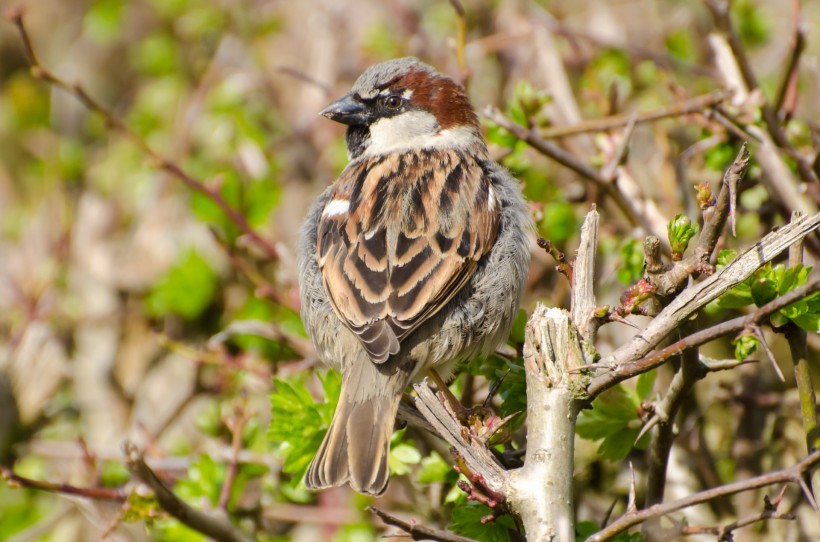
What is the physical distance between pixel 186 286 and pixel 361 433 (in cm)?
191

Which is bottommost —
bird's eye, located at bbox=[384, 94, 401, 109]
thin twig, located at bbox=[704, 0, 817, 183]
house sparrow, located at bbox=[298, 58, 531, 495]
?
house sparrow, located at bbox=[298, 58, 531, 495]

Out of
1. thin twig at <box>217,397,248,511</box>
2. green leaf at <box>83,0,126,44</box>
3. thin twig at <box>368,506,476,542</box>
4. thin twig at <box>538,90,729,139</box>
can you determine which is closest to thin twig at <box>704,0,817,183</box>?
thin twig at <box>538,90,729,139</box>

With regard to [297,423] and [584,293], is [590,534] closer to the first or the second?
[584,293]

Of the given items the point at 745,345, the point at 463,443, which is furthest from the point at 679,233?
the point at 463,443

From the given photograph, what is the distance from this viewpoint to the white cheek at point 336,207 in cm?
262

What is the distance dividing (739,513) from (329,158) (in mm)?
2211

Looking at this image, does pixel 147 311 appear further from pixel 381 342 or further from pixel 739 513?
pixel 739 513

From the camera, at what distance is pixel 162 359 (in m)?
4.00

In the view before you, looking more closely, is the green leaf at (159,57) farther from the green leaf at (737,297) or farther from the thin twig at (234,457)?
the green leaf at (737,297)

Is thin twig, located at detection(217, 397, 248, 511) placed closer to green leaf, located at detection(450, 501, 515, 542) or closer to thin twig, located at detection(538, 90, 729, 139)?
green leaf, located at detection(450, 501, 515, 542)

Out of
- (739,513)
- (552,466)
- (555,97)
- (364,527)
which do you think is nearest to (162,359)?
(364,527)

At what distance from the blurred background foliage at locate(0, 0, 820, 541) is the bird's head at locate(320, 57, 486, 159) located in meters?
0.11

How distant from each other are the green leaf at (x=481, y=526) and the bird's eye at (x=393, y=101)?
150 centimetres

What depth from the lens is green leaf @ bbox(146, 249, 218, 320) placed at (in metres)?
3.82
